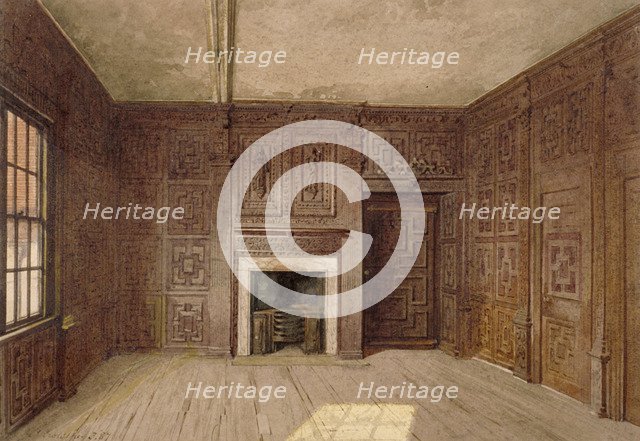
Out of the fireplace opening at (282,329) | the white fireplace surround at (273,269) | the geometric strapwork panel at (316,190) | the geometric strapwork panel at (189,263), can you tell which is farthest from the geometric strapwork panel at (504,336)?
the geometric strapwork panel at (189,263)

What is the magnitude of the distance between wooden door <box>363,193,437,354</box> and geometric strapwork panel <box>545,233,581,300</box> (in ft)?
5.92

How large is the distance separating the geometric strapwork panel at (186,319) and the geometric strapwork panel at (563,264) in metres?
3.74

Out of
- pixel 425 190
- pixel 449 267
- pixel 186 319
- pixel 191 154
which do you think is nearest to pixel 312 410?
pixel 186 319

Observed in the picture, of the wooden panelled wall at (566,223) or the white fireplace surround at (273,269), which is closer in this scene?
the wooden panelled wall at (566,223)

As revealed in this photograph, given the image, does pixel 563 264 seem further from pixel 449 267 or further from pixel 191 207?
pixel 191 207

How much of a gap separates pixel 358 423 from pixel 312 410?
0.43 metres

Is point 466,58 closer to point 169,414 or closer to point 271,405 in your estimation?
point 271,405

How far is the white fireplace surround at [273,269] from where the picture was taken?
17.8 feet

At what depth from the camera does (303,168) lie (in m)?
5.58

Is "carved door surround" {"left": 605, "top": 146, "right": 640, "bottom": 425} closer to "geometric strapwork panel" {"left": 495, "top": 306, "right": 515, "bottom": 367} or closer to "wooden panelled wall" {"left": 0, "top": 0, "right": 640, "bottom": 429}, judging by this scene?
"wooden panelled wall" {"left": 0, "top": 0, "right": 640, "bottom": 429}

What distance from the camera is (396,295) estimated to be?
5836mm

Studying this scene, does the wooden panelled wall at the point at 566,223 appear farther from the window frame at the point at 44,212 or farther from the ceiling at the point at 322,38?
the window frame at the point at 44,212

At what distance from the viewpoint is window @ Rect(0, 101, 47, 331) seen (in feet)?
10.2

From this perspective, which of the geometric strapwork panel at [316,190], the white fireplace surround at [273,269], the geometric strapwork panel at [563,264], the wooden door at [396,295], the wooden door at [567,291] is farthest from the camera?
the wooden door at [396,295]
